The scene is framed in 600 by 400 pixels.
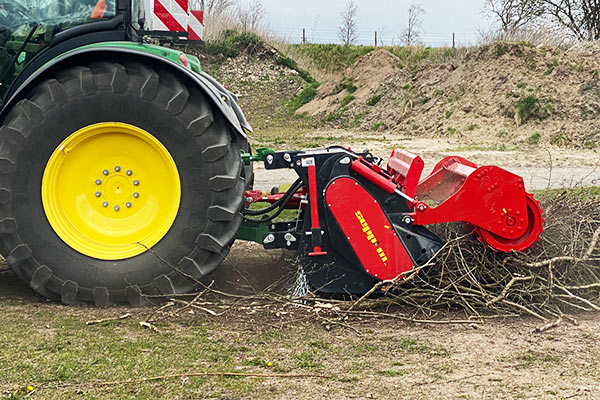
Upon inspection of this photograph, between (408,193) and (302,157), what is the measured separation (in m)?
0.77

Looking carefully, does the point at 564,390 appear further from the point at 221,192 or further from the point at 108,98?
the point at 108,98

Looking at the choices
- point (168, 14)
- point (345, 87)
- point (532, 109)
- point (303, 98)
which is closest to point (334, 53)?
point (303, 98)

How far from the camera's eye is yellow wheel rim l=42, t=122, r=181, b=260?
4207 millimetres

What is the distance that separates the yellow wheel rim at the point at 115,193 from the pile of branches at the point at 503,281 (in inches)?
52.8

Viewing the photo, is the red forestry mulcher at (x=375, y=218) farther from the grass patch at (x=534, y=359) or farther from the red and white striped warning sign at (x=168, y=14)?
the red and white striped warning sign at (x=168, y=14)

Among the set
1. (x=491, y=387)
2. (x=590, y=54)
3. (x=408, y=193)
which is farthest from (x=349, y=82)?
(x=491, y=387)

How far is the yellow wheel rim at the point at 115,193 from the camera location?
421cm

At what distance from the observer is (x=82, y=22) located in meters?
4.45

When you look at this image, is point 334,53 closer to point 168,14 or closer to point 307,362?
point 168,14

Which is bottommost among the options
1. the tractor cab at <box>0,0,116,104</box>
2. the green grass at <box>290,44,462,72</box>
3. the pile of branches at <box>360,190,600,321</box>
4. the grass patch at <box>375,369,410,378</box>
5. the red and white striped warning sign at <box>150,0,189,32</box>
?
the grass patch at <box>375,369,410,378</box>

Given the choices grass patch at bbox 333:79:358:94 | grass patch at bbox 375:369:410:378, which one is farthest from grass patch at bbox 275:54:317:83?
grass patch at bbox 375:369:410:378

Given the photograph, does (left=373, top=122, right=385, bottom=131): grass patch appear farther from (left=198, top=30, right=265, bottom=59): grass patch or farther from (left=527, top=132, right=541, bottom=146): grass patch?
(left=198, top=30, right=265, bottom=59): grass patch

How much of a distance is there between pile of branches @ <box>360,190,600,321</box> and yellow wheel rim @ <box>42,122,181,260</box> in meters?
1.34

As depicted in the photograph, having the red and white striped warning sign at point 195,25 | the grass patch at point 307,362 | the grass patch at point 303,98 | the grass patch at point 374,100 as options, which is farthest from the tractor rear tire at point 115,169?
the grass patch at point 303,98
